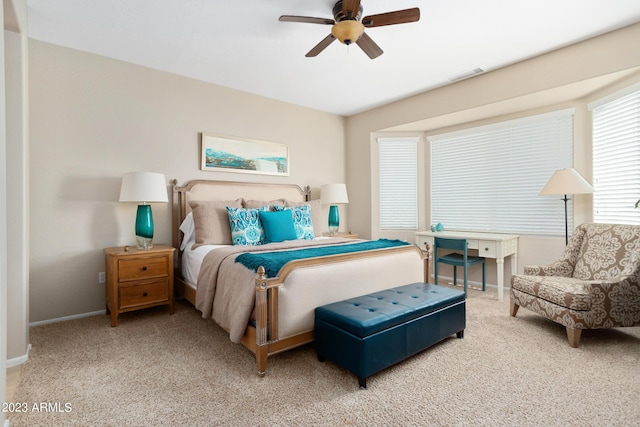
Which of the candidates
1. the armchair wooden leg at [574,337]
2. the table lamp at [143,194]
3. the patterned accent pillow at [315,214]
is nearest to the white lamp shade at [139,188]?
the table lamp at [143,194]

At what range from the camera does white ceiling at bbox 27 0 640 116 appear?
7.96 feet

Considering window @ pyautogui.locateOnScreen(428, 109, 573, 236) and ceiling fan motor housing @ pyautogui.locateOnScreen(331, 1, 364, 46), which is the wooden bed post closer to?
ceiling fan motor housing @ pyautogui.locateOnScreen(331, 1, 364, 46)

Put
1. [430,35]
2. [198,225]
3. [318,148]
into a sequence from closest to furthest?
[430,35], [198,225], [318,148]

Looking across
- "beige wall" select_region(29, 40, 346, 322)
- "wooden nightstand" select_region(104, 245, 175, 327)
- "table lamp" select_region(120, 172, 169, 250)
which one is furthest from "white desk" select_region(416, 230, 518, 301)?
"beige wall" select_region(29, 40, 346, 322)

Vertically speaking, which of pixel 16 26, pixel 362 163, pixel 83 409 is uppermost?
pixel 16 26

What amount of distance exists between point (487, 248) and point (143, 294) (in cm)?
380

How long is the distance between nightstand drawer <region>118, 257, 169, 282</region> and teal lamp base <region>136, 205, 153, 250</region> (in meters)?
0.17

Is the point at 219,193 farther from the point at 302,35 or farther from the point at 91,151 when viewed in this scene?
the point at 302,35

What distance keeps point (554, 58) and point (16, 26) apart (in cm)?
458

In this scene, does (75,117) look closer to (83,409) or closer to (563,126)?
(83,409)

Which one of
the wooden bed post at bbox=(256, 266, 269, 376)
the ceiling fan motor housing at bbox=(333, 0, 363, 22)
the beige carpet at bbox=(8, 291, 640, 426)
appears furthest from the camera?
the ceiling fan motor housing at bbox=(333, 0, 363, 22)

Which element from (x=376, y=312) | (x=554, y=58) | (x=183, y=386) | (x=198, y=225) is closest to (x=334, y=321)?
(x=376, y=312)

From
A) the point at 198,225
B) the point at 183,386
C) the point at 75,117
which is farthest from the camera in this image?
the point at 198,225

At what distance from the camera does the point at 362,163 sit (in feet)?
16.9
